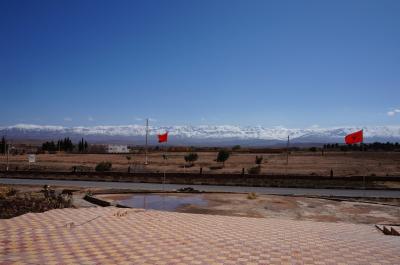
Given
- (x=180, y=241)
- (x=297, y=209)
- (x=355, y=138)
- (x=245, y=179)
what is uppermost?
(x=355, y=138)

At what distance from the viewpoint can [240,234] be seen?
9.52 m

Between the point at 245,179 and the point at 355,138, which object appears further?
the point at 245,179

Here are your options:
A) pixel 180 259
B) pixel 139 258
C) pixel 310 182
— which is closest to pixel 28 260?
pixel 139 258

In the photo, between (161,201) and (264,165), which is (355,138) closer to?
(161,201)

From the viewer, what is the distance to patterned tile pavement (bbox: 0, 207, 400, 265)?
7043 millimetres

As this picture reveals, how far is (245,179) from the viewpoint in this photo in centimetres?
2611

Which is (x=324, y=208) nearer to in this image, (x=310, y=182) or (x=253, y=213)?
(x=253, y=213)

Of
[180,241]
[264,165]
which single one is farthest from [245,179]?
[264,165]

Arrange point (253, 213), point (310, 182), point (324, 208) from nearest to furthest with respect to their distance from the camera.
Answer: point (253, 213)
point (324, 208)
point (310, 182)

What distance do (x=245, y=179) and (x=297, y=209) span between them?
10.8 m

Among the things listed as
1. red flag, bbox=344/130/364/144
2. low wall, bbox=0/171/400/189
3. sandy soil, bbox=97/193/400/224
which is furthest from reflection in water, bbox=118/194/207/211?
red flag, bbox=344/130/364/144

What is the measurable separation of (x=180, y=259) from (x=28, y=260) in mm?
2895

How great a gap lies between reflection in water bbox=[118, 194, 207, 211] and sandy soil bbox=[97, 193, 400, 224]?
47 cm

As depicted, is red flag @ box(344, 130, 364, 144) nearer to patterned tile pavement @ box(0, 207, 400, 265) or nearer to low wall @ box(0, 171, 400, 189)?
low wall @ box(0, 171, 400, 189)
